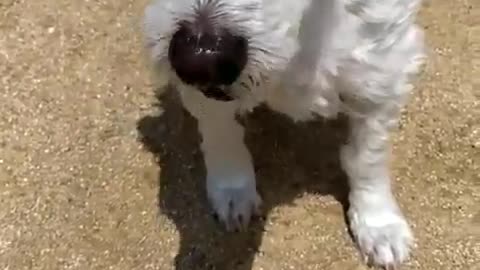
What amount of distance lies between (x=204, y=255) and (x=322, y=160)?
0.91 feet

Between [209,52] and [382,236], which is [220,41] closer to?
[209,52]

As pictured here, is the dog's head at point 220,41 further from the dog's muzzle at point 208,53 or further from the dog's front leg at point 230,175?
the dog's front leg at point 230,175

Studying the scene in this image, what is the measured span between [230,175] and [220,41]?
654mm

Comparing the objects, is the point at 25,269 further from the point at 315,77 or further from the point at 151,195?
the point at 315,77

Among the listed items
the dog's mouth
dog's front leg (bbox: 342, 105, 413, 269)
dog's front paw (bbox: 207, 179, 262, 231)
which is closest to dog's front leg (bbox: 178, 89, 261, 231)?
dog's front paw (bbox: 207, 179, 262, 231)

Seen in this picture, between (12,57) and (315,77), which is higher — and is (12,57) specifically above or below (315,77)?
below

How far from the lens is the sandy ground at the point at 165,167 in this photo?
1768mm

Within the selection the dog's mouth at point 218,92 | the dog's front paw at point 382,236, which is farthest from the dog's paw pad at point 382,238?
the dog's mouth at point 218,92

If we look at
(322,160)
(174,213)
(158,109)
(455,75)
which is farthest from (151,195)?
(455,75)

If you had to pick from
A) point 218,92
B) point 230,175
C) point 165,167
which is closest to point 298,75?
point 218,92

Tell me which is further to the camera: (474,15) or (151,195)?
(474,15)

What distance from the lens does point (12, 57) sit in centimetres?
204

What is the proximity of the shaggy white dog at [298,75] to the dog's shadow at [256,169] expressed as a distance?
4 centimetres

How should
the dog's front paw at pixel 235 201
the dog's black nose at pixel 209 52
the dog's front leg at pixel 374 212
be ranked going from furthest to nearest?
the dog's front paw at pixel 235 201 → the dog's front leg at pixel 374 212 → the dog's black nose at pixel 209 52
